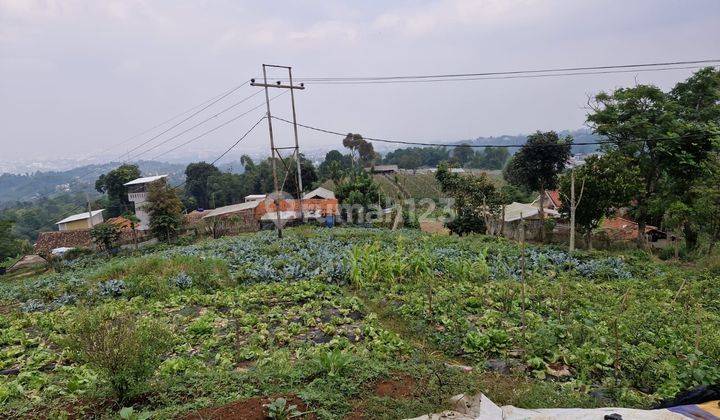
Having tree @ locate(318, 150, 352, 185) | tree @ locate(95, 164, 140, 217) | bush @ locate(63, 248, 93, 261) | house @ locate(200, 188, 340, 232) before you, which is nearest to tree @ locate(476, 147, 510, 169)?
tree @ locate(318, 150, 352, 185)

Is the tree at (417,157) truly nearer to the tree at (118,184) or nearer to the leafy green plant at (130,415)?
the tree at (118,184)

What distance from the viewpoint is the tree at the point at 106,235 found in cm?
2305

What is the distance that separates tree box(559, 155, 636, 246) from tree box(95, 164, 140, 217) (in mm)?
37971

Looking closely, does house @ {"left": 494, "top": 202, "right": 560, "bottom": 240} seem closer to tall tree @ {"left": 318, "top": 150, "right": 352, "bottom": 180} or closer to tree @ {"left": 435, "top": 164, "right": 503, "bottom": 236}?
tree @ {"left": 435, "top": 164, "right": 503, "bottom": 236}

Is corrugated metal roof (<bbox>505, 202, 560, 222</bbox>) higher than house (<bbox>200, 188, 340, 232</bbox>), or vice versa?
house (<bbox>200, 188, 340, 232</bbox>)

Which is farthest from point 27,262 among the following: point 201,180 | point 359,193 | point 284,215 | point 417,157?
point 417,157

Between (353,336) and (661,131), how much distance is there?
58.3 ft

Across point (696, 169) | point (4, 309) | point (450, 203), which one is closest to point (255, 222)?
point (450, 203)

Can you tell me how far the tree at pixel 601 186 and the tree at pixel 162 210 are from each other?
20753mm

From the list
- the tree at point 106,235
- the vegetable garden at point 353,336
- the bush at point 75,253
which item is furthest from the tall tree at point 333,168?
the vegetable garden at point 353,336

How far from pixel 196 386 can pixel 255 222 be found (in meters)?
23.7

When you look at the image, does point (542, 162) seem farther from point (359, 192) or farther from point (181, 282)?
point (181, 282)

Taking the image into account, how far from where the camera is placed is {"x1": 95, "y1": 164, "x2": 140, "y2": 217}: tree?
40.0 meters

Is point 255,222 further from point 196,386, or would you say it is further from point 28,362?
point 196,386
